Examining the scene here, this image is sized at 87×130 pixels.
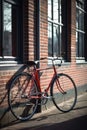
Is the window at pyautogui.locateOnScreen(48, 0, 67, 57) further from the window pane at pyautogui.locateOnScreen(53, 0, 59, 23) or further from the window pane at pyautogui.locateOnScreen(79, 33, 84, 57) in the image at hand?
the window pane at pyautogui.locateOnScreen(79, 33, 84, 57)

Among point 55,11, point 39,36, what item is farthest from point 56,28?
point 39,36

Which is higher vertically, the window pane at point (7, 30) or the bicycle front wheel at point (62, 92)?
the window pane at point (7, 30)

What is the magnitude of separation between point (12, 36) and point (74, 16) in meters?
4.51

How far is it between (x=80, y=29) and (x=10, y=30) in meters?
6.03

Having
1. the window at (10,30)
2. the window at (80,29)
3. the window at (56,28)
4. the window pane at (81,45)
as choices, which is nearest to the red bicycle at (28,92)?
the window at (10,30)

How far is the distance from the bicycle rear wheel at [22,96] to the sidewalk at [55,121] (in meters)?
0.19

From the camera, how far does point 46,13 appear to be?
9438mm

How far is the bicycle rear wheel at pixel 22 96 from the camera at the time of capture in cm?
763

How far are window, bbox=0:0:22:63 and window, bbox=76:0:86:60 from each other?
513cm

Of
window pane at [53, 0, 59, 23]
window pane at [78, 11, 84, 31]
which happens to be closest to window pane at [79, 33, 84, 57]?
window pane at [78, 11, 84, 31]

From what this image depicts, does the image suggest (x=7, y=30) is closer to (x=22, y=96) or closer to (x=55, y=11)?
(x=22, y=96)

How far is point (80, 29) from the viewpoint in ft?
44.8

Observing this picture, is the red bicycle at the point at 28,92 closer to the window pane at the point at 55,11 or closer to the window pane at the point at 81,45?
the window pane at the point at 55,11

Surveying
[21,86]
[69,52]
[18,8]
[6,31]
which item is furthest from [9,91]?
[69,52]
